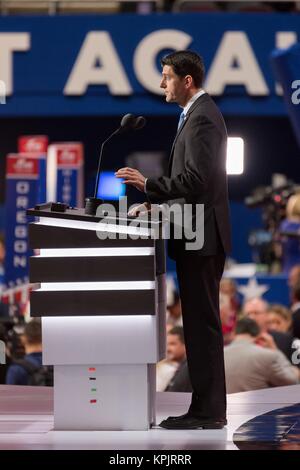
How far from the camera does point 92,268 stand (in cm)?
432

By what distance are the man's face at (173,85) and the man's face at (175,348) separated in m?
2.87

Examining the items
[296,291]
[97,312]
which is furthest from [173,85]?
[296,291]

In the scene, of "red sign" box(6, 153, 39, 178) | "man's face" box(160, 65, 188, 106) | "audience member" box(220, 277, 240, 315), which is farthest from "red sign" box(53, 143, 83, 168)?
"man's face" box(160, 65, 188, 106)

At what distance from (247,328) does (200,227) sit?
2638mm

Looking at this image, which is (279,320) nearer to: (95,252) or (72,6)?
(95,252)

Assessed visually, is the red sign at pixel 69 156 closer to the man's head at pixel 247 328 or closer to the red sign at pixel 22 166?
the red sign at pixel 22 166

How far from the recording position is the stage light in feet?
14.8

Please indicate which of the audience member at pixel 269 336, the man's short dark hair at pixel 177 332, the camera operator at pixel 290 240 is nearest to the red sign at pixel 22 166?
the camera operator at pixel 290 240

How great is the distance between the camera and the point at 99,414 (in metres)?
4.37

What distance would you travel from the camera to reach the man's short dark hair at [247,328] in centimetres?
683

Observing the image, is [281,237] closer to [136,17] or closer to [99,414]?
[136,17]

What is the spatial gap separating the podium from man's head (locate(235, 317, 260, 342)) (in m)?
2.51

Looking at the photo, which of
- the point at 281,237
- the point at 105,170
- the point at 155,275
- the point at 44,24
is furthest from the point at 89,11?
the point at 155,275
